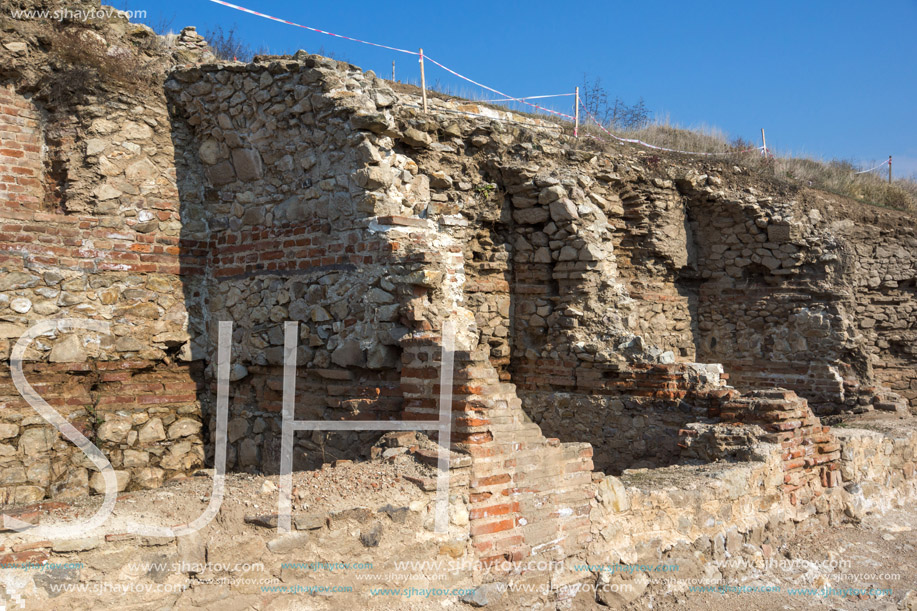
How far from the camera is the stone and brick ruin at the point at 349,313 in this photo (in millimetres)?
4320

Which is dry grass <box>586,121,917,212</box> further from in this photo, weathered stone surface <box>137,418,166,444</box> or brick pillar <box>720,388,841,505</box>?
weathered stone surface <box>137,418,166,444</box>

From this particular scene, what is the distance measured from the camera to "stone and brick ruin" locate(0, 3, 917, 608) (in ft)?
14.2

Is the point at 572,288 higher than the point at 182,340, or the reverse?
the point at 572,288

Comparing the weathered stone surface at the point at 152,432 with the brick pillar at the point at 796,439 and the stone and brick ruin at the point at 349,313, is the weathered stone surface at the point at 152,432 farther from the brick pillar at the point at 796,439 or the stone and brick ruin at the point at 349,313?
the brick pillar at the point at 796,439

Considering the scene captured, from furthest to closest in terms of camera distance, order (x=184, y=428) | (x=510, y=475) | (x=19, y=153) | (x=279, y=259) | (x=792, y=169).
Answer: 1. (x=792, y=169)
2. (x=184, y=428)
3. (x=279, y=259)
4. (x=19, y=153)
5. (x=510, y=475)

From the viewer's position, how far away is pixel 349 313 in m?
5.08

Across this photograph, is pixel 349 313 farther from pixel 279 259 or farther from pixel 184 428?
pixel 184 428

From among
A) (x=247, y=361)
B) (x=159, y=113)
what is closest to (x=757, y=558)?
(x=247, y=361)

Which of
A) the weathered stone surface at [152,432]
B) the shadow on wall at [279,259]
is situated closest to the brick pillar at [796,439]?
the shadow on wall at [279,259]

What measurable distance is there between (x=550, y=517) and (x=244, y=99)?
414 cm

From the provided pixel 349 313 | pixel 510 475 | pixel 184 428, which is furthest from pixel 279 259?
pixel 510 475

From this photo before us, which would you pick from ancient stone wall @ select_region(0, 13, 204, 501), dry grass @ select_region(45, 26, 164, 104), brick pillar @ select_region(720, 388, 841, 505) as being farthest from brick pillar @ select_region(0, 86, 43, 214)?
brick pillar @ select_region(720, 388, 841, 505)

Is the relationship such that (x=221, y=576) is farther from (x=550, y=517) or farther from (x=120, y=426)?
(x=120, y=426)

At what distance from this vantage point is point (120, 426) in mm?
5461
